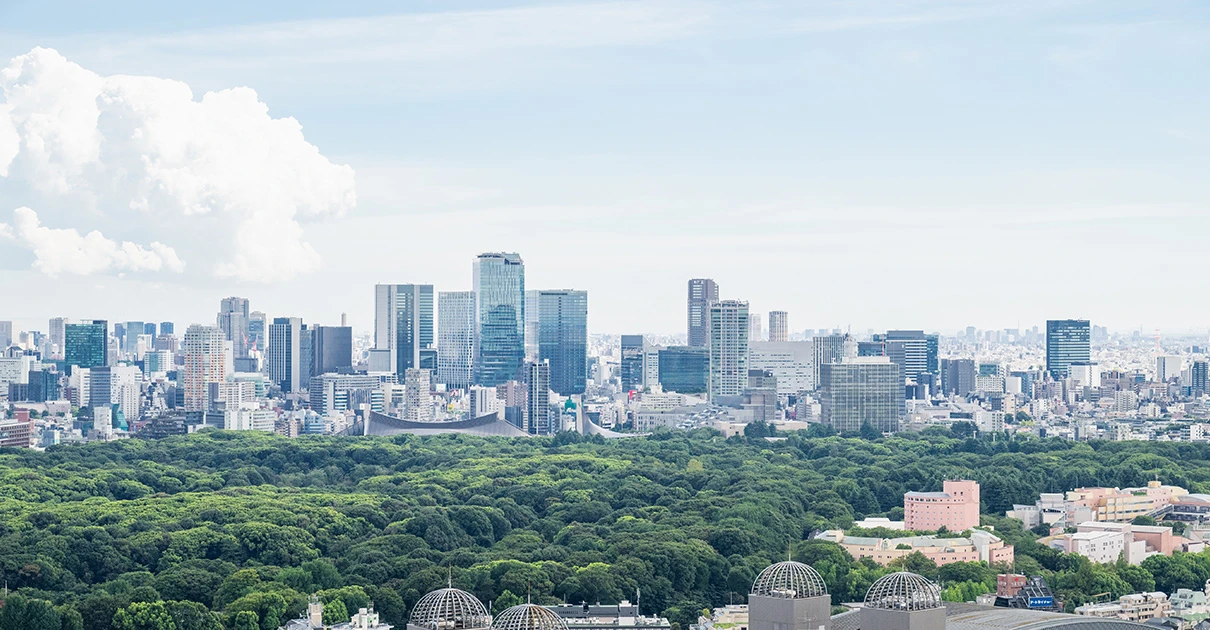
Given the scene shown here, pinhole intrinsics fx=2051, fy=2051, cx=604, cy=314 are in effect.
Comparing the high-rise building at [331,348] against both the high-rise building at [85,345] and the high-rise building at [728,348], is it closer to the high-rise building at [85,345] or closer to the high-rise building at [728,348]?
the high-rise building at [85,345]

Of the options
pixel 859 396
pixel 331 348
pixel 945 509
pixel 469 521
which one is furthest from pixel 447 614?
pixel 331 348

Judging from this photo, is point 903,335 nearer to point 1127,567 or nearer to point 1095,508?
point 1095,508

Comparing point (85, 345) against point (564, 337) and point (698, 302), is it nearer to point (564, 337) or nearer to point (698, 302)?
point (564, 337)

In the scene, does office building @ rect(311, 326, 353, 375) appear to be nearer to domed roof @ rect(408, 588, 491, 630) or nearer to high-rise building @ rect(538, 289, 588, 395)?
high-rise building @ rect(538, 289, 588, 395)

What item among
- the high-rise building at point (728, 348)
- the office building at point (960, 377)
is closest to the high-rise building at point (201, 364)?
the high-rise building at point (728, 348)

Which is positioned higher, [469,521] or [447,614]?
[447,614]

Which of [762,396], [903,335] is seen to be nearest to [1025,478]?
[762,396]

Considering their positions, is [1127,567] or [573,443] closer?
[1127,567]
